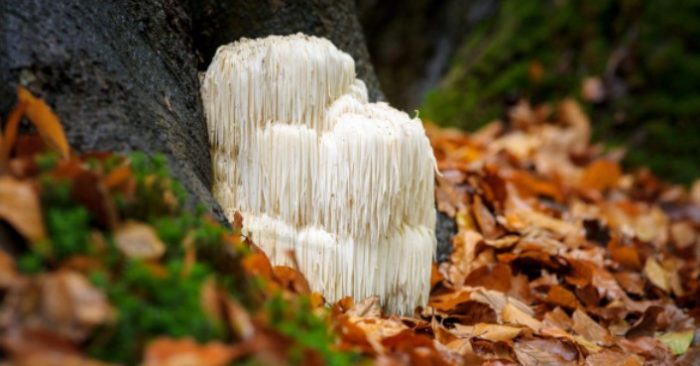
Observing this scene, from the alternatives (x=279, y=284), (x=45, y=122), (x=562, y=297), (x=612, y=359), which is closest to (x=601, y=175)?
(x=562, y=297)

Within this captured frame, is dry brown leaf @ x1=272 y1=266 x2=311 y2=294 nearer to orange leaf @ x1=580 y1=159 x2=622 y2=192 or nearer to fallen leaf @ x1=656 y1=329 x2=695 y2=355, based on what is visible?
fallen leaf @ x1=656 y1=329 x2=695 y2=355

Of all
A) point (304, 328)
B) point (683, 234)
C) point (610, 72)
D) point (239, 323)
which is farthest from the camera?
point (610, 72)

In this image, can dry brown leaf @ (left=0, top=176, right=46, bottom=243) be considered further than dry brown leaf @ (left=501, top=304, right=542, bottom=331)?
No

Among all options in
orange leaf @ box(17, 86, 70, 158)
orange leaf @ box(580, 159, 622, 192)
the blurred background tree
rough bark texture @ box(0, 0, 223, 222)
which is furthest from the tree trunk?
the blurred background tree

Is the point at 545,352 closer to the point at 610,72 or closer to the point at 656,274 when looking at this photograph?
the point at 656,274

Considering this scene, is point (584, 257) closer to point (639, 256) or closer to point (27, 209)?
point (639, 256)
